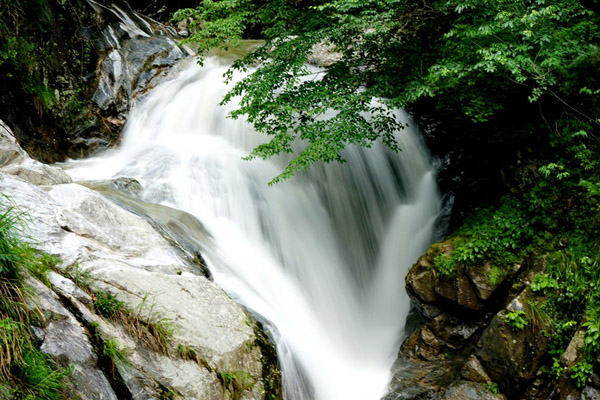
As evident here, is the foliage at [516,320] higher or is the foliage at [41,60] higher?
the foliage at [41,60]

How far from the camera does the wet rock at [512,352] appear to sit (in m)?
4.47

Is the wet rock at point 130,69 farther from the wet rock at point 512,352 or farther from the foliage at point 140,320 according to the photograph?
the wet rock at point 512,352

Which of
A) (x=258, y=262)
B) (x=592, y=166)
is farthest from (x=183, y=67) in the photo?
(x=592, y=166)

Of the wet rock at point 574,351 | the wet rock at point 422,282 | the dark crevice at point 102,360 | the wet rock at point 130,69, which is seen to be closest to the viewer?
the dark crevice at point 102,360

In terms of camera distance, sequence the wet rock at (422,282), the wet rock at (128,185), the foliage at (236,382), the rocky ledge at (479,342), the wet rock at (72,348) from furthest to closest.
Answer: the wet rock at (128,185) → the wet rock at (422,282) → the rocky ledge at (479,342) → the foliage at (236,382) → the wet rock at (72,348)

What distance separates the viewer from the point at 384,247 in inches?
303

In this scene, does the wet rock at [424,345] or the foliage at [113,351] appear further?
the wet rock at [424,345]

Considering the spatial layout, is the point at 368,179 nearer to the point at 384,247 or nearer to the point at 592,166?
the point at 384,247

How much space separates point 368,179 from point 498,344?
14.0ft

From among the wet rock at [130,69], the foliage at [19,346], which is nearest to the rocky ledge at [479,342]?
the foliage at [19,346]

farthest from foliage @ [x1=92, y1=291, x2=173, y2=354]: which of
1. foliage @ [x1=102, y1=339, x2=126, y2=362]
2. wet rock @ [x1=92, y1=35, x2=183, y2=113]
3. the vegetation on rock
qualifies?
wet rock @ [x1=92, y1=35, x2=183, y2=113]

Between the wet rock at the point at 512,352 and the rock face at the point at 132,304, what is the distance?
2673mm

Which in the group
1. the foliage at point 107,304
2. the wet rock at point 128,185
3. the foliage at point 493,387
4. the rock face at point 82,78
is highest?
the rock face at point 82,78

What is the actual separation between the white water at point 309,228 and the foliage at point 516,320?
5.57 ft
